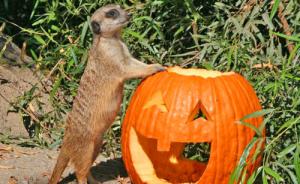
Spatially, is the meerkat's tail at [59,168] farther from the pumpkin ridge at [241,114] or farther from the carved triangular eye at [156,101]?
the pumpkin ridge at [241,114]

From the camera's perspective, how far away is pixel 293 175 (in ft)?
12.8

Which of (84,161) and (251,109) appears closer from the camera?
(251,109)

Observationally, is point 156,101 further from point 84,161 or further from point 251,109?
point 84,161

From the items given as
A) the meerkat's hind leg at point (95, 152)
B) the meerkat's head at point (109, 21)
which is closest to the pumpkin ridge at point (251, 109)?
the meerkat's head at point (109, 21)

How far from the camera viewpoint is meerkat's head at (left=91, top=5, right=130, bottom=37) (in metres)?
4.74

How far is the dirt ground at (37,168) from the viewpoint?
186 inches

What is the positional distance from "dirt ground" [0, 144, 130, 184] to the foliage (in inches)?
10.0

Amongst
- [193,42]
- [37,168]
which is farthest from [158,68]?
[193,42]

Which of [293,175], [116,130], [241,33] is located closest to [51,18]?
[116,130]

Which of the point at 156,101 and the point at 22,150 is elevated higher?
the point at 156,101

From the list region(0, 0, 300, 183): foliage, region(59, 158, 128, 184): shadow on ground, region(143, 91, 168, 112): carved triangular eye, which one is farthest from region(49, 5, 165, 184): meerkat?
region(0, 0, 300, 183): foliage

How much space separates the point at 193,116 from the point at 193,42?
1.98m

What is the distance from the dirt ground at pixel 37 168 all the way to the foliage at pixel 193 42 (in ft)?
0.83

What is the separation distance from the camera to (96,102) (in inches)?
184
